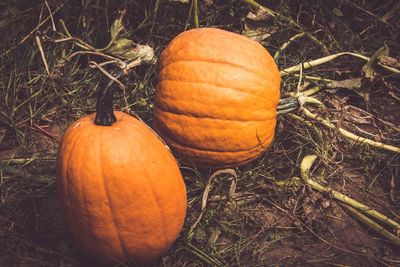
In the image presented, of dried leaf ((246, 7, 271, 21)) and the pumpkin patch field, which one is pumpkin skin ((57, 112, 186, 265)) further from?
dried leaf ((246, 7, 271, 21))

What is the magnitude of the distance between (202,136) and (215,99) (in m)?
0.20

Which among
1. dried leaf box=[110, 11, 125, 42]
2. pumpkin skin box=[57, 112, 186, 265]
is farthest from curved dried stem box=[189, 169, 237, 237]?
dried leaf box=[110, 11, 125, 42]

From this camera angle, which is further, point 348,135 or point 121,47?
point 121,47

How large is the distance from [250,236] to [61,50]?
1.72 metres

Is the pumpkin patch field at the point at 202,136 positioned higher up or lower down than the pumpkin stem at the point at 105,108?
lower down

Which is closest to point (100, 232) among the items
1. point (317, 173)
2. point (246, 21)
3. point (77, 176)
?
point (77, 176)

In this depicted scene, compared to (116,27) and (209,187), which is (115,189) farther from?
(116,27)

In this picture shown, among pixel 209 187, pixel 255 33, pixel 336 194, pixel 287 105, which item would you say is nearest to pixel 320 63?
pixel 255 33

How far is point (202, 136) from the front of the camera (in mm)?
2264

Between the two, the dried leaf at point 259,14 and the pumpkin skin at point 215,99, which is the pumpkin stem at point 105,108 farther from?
the dried leaf at point 259,14

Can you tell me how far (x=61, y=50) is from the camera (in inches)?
117

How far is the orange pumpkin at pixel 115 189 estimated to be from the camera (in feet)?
5.81

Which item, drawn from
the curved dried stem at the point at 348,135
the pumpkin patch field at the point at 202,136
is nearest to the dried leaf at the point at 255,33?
the pumpkin patch field at the point at 202,136

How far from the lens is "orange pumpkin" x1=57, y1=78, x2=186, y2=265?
1.77 m
